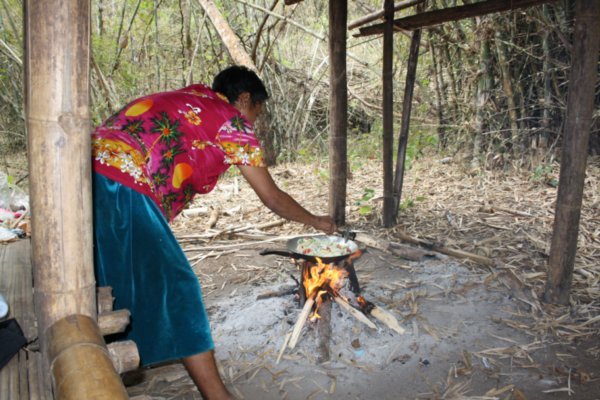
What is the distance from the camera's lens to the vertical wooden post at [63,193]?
1218mm

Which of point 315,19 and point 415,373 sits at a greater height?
point 315,19

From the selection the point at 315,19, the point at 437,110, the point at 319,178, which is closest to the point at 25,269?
the point at 319,178

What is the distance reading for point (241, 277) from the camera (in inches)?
171

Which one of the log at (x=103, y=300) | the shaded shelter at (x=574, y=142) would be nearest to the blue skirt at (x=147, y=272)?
the log at (x=103, y=300)

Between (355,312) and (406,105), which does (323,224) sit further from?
(406,105)

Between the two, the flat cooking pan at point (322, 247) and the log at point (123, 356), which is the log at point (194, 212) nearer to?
the flat cooking pan at point (322, 247)

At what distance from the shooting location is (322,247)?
3.43 m

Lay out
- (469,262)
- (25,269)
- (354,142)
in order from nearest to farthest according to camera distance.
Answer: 1. (25,269)
2. (469,262)
3. (354,142)

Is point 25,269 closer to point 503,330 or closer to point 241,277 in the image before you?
point 241,277

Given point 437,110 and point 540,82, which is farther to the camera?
point 437,110

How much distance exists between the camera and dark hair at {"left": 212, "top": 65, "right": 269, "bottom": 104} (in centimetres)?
250

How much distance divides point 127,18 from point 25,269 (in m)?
8.44

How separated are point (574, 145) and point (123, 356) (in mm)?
3120

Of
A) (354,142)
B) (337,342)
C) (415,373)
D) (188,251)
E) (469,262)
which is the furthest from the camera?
(354,142)
